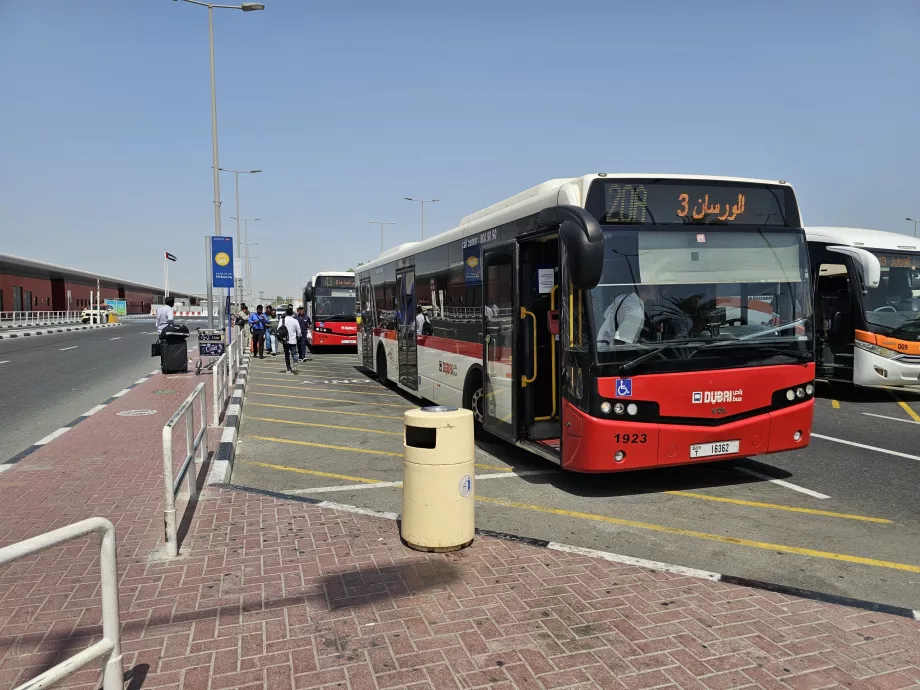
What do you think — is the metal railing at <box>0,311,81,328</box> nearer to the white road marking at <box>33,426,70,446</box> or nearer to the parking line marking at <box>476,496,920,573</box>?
the white road marking at <box>33,426,70,446</box>

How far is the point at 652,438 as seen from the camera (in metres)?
6.18

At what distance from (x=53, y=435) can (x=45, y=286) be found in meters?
74.3

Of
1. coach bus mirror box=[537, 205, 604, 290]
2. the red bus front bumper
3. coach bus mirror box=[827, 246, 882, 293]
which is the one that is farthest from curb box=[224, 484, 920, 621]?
coach bus mirror box=[827, 246, 882, 293]

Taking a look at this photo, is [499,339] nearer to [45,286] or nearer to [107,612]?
[107,612]

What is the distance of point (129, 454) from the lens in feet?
27.0

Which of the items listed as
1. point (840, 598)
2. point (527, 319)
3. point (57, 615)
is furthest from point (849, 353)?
point (57, 615)

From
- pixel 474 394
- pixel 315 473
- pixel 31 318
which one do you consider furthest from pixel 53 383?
pixel 31 318

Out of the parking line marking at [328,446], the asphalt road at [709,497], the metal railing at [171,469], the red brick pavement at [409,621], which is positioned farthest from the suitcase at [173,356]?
the red brick pavement at [409,621]

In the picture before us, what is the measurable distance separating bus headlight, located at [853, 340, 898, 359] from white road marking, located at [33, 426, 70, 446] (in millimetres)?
13744

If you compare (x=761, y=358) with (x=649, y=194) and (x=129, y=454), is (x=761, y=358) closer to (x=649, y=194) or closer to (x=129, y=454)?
(x=649, y=194)

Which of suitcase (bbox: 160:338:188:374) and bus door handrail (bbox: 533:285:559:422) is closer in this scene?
bus door handrail (bbox: 533:285:559:422)

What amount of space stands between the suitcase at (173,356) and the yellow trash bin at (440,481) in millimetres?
14102

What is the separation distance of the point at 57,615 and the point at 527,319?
5.07 meters

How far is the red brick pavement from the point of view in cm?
339
